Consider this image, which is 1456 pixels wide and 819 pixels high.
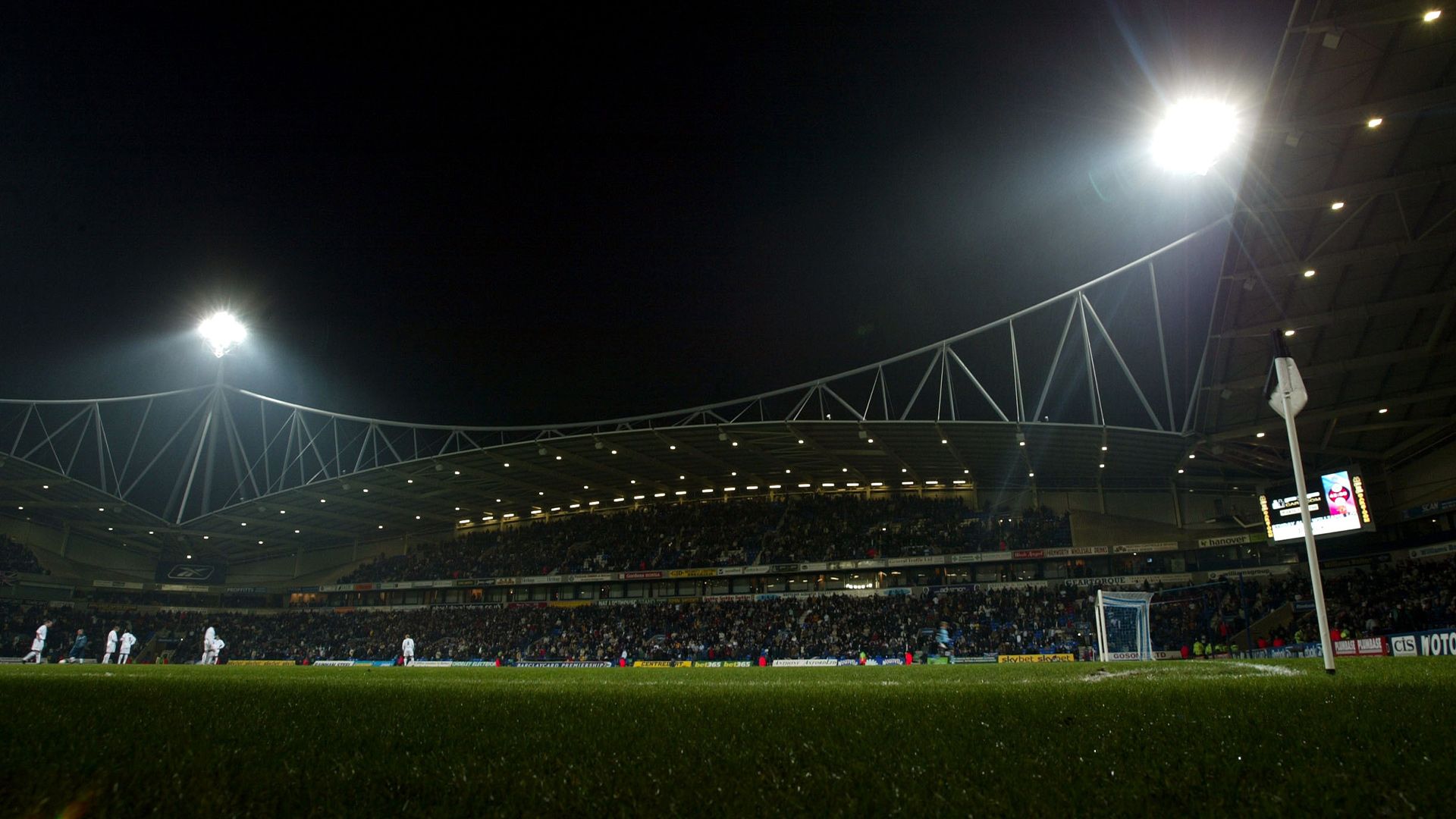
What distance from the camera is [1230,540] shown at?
3388 cm

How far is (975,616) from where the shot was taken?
3425 centimetres

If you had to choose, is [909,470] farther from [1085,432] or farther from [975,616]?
[1085,432]

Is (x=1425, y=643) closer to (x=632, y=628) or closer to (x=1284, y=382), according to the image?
(x=1284, y=382)

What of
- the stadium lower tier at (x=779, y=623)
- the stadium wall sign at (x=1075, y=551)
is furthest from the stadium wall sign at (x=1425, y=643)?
the stadium wall sign at (x=1075, y=551)

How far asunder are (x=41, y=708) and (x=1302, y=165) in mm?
19392

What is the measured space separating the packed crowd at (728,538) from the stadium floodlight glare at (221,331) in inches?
708

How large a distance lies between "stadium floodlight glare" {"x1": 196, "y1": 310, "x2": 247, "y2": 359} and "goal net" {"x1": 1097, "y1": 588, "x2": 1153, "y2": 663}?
158 ft

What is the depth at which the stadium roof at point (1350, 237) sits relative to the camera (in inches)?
482

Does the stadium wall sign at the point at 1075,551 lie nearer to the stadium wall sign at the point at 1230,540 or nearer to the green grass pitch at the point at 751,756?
the stadium wall sign at the point at 1230,540

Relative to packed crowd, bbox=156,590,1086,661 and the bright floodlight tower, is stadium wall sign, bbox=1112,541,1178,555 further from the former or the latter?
the bright floodlight tower

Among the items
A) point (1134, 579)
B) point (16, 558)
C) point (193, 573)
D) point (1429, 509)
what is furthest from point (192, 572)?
point (1429, 509)

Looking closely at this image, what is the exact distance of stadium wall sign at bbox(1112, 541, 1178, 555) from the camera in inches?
1391

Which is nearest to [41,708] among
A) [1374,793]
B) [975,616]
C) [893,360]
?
[1374,793]

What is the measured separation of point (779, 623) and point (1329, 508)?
23.6 metres
